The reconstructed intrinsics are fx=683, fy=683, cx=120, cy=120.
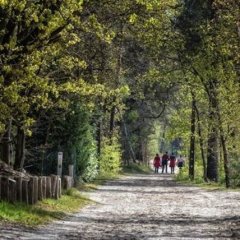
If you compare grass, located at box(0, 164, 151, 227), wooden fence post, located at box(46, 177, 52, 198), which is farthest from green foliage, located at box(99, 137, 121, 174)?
wooden fence post, located at box(46, 177, 52, 198)

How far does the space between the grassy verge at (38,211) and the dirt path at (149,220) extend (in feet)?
1.54

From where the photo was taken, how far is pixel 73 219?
19.1m

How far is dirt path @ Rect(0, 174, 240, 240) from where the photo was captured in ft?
51.0

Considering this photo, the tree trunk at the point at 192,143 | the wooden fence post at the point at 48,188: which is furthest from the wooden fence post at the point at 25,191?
the tree trunk at the point at 192,143

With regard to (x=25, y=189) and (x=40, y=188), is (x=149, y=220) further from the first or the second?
(x=40, y=188)

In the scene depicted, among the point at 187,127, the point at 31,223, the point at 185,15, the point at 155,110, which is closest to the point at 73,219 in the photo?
the point at 31,223

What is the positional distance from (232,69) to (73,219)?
663 inches

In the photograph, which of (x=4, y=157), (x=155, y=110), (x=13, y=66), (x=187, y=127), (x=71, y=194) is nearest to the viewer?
(x=13, y=66)

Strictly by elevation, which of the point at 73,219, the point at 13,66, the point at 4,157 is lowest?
the point at 73,219

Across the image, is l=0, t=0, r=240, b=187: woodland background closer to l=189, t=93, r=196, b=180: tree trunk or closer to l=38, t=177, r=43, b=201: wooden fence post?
l=189, t=93, r=196, b=180: tree trunk

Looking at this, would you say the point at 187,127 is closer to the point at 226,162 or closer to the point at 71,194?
the point at 226,162

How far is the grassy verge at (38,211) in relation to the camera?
17041mm

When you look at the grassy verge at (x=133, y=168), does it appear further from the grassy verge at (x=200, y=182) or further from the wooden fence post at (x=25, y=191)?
the wooden fence post at (x=25, y=191)

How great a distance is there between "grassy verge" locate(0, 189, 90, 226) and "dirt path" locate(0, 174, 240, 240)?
470 millimetres
